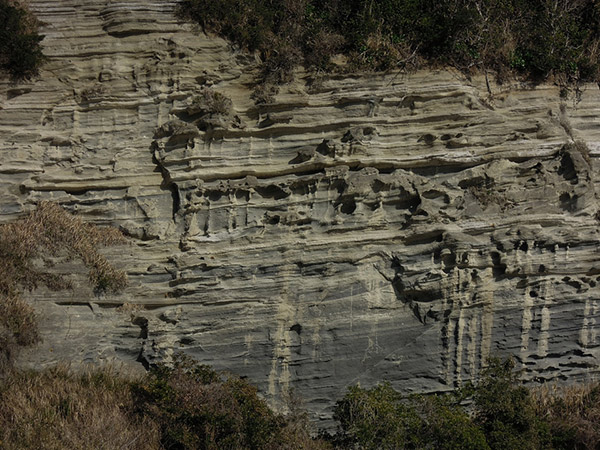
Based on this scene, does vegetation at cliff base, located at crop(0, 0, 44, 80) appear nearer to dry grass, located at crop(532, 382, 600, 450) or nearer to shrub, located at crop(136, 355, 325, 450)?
shrub, located at crop(136, 355, 325, 450)

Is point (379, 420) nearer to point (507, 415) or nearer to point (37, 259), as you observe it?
point (507, 415)

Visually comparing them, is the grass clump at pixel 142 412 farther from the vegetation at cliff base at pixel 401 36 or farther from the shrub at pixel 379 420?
the vegetation at cliff base at pixel 401 36

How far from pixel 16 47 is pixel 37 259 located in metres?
3.91

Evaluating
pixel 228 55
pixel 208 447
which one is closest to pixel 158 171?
pixel 228 55

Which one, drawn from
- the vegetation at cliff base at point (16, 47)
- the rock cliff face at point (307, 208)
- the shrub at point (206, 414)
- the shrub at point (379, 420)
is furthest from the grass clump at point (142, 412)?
the vegetation at cliff base at point (16, 47)

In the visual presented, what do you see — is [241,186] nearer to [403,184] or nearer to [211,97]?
[211,97]

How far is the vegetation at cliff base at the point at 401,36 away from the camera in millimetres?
11836

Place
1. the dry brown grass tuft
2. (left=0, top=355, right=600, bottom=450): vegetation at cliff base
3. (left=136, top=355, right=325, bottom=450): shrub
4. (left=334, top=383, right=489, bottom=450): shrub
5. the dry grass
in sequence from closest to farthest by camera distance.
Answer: the dry brown grass tuft, (left=0, top=355, right=600, bottom=450): vegetation at cliff base, (left=136, top=355, right=325, bottom=450): shrub, (left=334, top=383, right=489, bottom=450): shrub, the dry grass

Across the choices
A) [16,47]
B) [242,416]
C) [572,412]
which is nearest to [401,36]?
[16,47]

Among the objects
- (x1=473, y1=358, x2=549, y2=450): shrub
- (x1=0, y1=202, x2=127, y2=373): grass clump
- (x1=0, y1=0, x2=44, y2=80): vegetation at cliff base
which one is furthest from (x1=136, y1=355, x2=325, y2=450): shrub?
(x1=0, y1=0, x2=44, y2=80): vegetation at cliff base

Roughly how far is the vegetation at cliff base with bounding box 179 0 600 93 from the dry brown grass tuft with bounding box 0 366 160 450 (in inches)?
230

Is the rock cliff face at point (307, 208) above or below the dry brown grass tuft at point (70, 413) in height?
above

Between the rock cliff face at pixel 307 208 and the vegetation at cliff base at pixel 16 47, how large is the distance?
30cm

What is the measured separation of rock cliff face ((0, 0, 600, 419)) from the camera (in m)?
10.3
